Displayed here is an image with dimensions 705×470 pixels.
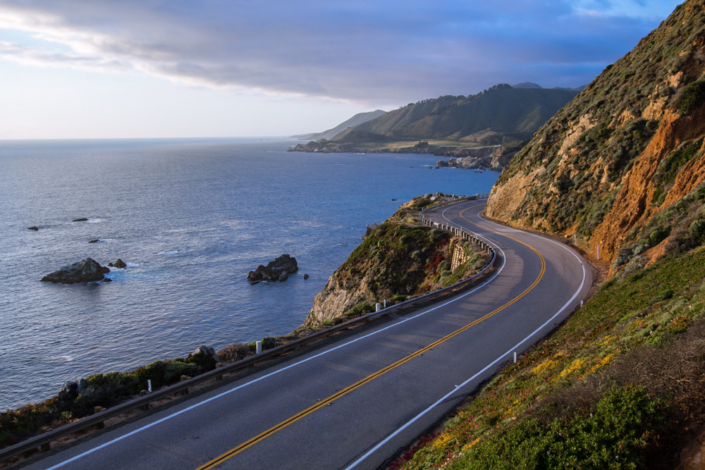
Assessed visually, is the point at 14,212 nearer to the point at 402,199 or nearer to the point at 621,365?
the point at 402,199

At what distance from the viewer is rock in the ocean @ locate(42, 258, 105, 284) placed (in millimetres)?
54312

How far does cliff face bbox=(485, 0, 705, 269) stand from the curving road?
10.5m

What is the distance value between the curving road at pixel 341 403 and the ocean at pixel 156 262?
86.7ft

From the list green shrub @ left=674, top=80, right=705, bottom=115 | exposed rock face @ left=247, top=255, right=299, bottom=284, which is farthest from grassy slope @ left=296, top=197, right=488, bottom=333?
exposed rock face @ left=247, top=255, right=299, bottom=284

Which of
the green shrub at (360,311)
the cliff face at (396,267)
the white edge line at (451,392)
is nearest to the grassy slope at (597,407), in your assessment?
the white edge line at (451,392)

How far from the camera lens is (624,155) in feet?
113

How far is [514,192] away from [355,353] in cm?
4015

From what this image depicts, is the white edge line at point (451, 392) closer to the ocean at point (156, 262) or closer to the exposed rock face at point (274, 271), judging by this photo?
the ocean at point (156, 262)

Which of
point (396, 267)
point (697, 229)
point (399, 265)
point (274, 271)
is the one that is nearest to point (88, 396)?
point (697, 229)

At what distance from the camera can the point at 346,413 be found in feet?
38.5

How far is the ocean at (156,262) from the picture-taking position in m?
38.8

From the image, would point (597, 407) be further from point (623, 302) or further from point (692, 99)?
point (692, 99)

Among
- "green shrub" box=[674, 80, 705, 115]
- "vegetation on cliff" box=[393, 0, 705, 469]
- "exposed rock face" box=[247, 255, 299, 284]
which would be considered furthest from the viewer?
"exposed rock face" box=[247, 255, 299, 284]

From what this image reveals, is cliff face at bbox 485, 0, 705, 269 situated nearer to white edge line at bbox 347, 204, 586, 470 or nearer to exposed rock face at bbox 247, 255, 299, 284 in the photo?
white edge line at bbox 347, 204, 586, 470
